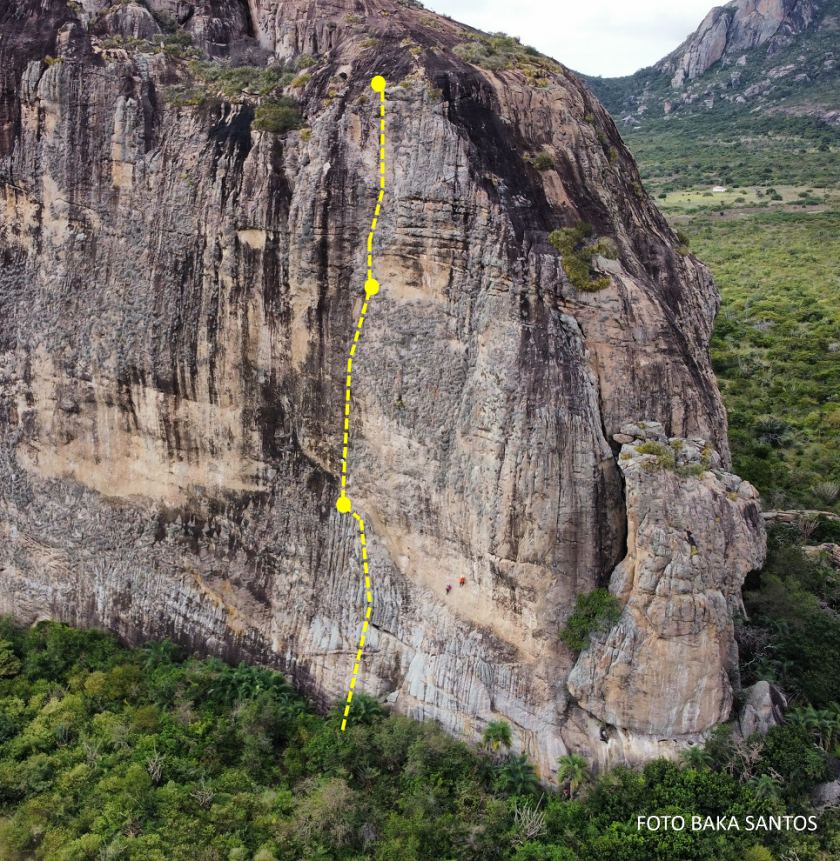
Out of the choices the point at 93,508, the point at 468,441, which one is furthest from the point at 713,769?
the point at 93,508

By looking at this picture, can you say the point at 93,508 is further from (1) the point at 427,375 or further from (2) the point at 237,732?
(1) the point at 427,375

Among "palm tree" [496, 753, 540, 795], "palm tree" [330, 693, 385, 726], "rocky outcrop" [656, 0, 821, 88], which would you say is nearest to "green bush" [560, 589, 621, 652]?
"palm tree" [496, 753, 540, 795]

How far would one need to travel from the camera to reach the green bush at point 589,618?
17.3 meters

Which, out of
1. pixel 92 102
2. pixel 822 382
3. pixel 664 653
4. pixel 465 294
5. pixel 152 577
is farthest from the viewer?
pixel 822 382

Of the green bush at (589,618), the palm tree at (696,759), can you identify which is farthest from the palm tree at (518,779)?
the palm tree at (696,759)

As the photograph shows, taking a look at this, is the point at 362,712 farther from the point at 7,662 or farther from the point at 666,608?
the point at 7,662

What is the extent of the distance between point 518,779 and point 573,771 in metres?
1.34

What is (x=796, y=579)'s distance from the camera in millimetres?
22359

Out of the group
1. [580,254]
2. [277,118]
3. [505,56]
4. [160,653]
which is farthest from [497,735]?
[505,56]

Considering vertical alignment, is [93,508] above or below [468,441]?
below

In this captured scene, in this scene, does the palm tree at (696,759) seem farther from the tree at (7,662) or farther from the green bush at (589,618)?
the tree at (7,662)

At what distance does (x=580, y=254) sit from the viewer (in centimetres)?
1788

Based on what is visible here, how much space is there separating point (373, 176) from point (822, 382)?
31.2 metres

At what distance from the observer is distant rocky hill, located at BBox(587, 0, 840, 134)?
3794 inches
